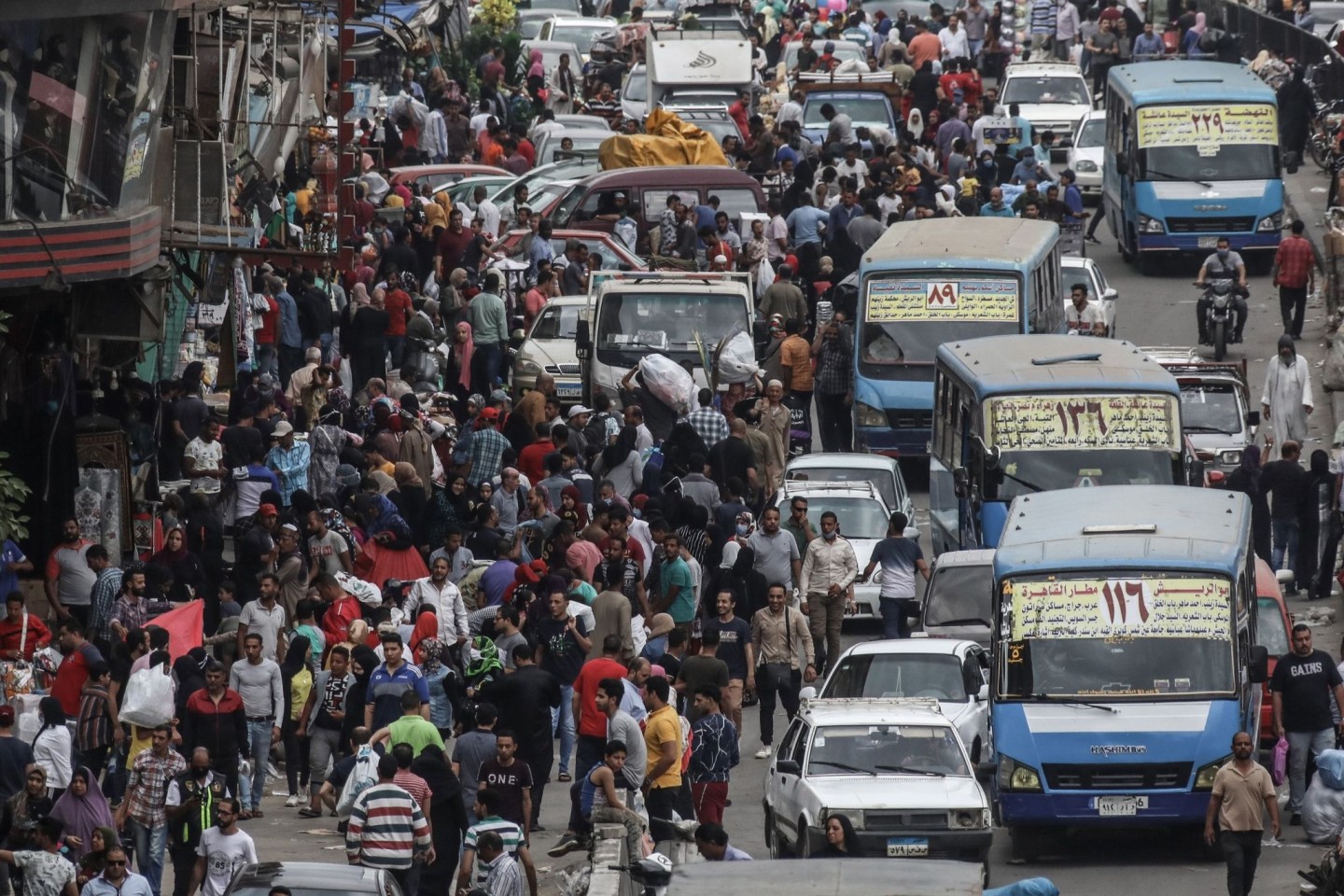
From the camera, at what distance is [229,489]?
24.0 metres

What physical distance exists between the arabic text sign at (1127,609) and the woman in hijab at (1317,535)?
22.8ft

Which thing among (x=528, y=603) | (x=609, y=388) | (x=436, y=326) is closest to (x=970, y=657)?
(x=528, y=603)

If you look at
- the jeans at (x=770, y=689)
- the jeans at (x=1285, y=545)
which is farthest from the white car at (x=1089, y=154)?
the jeans at (x=770, y=689)

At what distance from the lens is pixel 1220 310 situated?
112 ft

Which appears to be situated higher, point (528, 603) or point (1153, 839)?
point (528, 603)

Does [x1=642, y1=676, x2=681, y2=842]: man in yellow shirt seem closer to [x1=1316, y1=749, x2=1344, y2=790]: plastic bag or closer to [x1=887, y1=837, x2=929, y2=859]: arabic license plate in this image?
[x1=887, y1=837, x2=929, y2=859]: arabic license plate

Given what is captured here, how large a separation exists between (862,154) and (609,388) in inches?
483

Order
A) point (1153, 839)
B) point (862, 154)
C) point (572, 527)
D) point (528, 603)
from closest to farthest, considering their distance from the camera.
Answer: point (1153, 839) < point (528, 603) < point (572, 527) < point (862, 154)

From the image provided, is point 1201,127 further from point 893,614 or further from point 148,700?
point 148,700

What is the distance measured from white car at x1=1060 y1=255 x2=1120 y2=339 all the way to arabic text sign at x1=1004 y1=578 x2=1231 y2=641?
48.5 feet

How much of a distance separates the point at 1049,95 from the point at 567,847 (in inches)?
1286

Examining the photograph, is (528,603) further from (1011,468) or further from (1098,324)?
(1098,324)

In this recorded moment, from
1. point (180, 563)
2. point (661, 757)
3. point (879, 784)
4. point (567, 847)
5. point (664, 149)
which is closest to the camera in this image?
point (567, 847)

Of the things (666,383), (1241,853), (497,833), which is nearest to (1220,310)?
(666,383)
